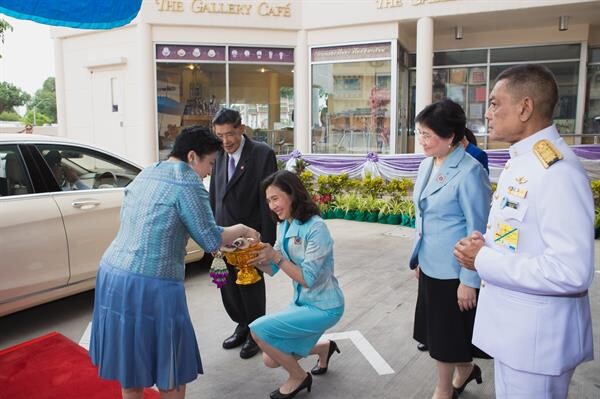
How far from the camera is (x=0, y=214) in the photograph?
356cm

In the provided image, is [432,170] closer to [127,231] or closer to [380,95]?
[127,231]

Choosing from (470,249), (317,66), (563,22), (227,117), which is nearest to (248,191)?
(227,117)

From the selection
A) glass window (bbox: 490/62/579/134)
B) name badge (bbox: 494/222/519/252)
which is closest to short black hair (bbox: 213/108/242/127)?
name badge (bbox: 494/222/519/252)

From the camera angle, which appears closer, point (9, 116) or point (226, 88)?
point (226, 88)

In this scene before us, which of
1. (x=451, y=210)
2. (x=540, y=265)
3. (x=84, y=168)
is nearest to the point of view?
(x=540, y=265)

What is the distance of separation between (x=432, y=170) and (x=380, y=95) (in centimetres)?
941

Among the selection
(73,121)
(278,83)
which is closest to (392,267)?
(278,83)

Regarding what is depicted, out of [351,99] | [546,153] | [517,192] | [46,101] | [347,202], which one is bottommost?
[347,202]

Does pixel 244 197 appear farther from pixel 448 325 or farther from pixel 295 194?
pixel 448 325

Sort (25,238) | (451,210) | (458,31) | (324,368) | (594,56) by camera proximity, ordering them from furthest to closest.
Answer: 1. (594,56)
2. (458,31)
3. (25,238)
4. (324,368)
5. (451,210)

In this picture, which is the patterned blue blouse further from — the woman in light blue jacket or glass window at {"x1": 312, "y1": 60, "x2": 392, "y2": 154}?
glass window at {"x1": 312, "y1": 60, "x2": 392, "y2": 154}

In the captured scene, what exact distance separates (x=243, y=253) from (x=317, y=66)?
10.2 m

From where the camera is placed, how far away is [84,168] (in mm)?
4492

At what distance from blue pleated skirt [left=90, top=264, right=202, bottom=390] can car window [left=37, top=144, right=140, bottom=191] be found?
2190mm
